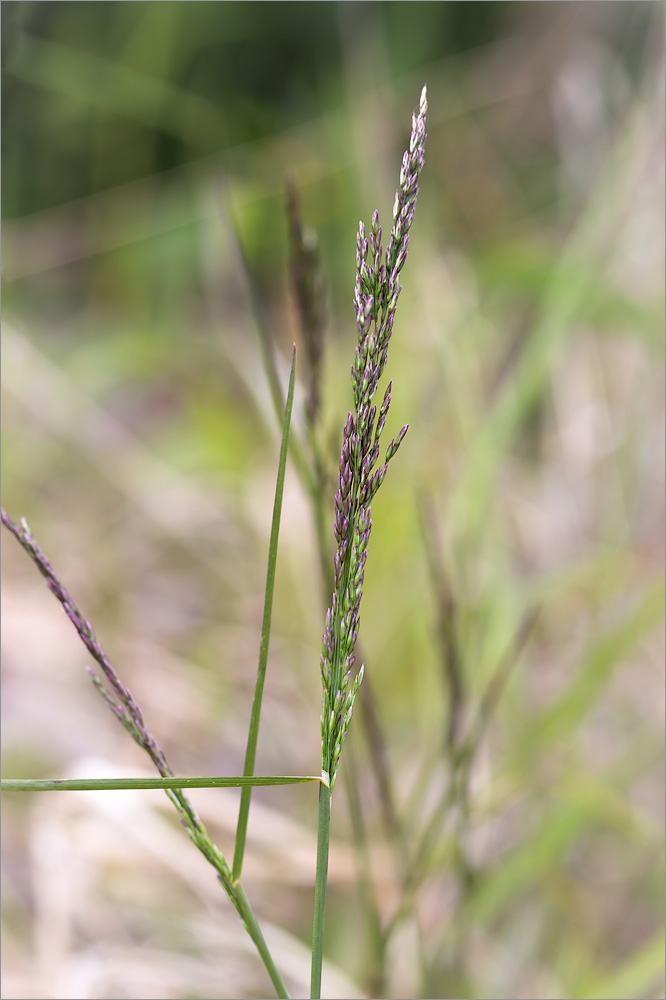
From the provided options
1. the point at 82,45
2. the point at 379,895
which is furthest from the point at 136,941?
the point at 82,45

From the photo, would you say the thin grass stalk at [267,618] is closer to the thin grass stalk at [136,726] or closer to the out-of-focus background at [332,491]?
the thin grass stalk at [136,726]

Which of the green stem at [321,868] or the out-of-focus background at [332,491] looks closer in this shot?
the green stem at [321,868]

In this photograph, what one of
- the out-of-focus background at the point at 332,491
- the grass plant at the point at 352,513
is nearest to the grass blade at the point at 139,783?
the grass plant at the point at 352,513

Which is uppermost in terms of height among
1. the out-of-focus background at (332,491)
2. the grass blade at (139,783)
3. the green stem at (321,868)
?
the out-of-focus background at (332,491)

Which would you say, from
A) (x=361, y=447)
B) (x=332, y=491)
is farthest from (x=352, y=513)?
(x=332, y=491)

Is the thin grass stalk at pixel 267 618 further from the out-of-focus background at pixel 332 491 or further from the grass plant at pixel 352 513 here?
the out-of-focus background at pixel 332 491

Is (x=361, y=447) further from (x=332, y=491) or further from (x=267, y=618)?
(x=332, y=491)

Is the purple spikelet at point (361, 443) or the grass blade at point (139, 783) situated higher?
the purple spikelet at point (361, 443)

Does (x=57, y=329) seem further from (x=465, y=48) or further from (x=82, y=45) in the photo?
(x=465, y=48)

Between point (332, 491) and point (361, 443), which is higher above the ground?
point (332, 491)
